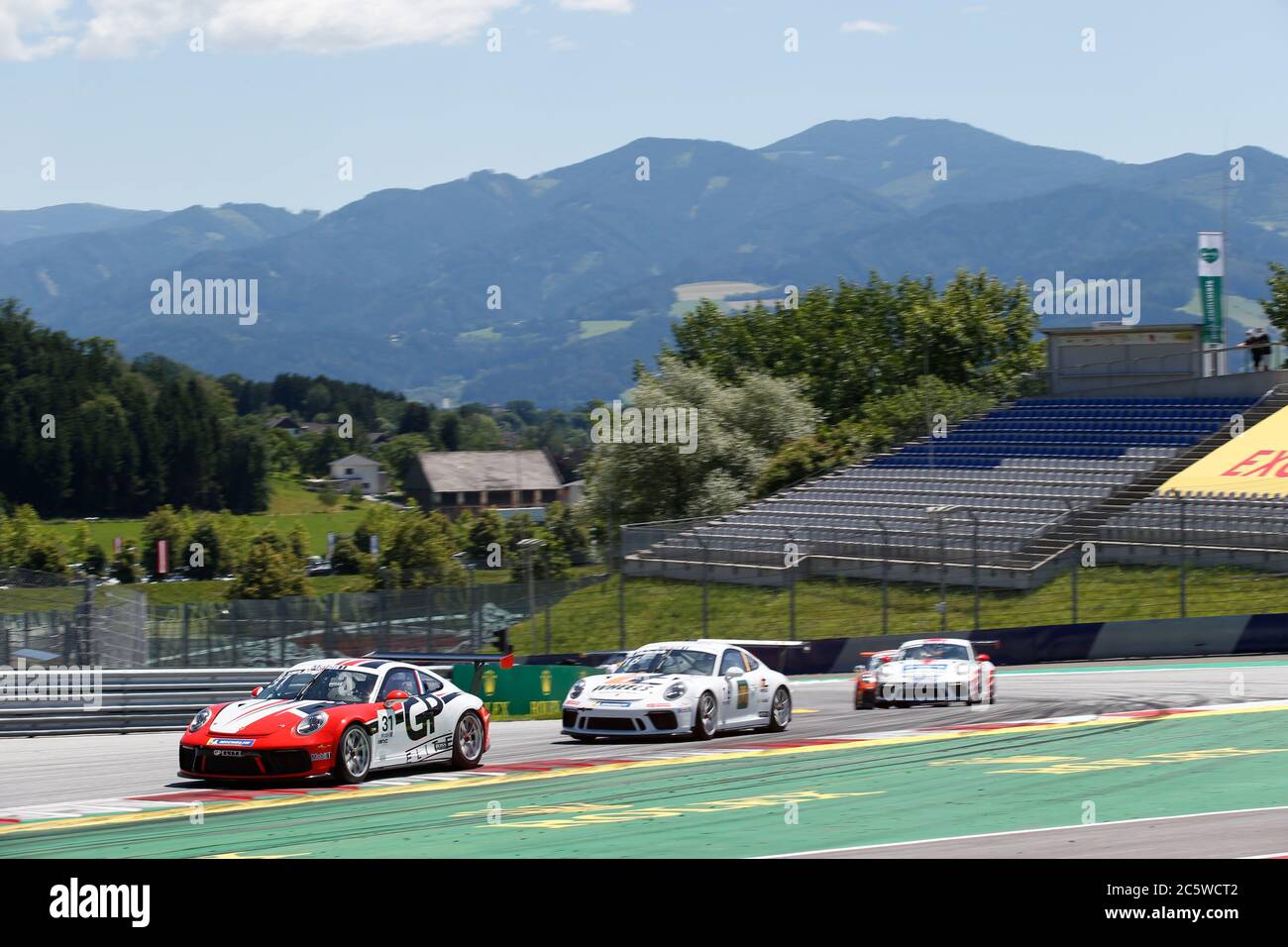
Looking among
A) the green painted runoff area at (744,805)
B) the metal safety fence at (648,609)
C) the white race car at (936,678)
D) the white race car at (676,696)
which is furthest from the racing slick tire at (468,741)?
the metal safety fence at (648,609)

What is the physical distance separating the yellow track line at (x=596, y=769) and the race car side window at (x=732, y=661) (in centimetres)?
172

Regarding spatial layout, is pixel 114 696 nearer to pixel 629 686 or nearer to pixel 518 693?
pixel 518 693

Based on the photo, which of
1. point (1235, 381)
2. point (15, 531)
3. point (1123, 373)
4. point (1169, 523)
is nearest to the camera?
point (1169, 523)

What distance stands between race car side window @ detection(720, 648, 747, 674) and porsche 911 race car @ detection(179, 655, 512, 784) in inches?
145

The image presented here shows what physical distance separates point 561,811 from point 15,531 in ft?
286

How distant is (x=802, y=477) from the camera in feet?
198

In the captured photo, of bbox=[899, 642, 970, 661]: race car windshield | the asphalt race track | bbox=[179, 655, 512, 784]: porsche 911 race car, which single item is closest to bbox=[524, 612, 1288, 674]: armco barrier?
bbox=[899, 642, 970, 661]: race car windshield

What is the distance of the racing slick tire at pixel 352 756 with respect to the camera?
14078 mm

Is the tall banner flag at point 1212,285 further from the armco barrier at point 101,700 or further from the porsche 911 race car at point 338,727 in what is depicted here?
the porsche 911 race car at point 338,727

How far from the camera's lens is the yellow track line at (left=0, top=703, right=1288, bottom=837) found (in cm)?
1195
